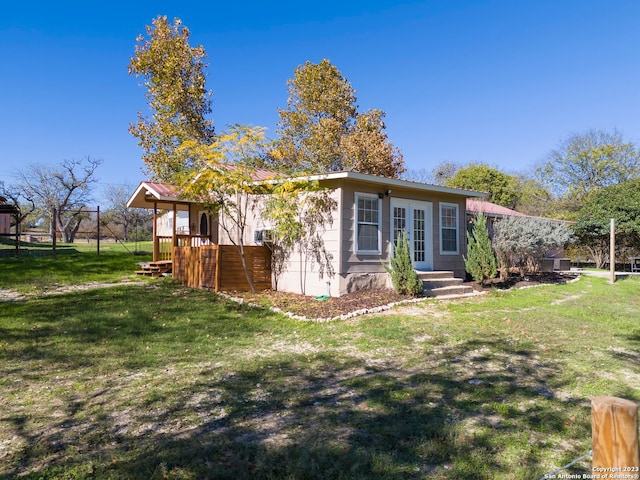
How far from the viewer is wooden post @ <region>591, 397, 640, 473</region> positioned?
1554 mm

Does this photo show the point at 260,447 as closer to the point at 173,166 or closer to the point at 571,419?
the point at 571,419

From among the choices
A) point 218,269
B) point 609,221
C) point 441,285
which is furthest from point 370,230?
point 609,221

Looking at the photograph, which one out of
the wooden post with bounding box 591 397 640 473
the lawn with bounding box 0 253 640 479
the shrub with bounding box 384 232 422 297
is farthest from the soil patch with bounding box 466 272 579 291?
the wooden post with bounding box 591 397 640 473

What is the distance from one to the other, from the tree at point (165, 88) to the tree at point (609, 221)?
63.0ft

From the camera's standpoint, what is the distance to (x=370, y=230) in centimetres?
1080

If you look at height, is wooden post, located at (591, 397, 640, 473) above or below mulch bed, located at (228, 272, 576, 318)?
above

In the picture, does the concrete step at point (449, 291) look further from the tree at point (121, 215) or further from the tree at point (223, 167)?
the tree at point (121, 215)

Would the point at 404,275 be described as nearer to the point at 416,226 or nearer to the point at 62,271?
the point at 416,226

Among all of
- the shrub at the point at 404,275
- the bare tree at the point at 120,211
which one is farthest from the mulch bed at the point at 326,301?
the bare tree at the point at 120,211

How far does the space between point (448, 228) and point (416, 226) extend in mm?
1414

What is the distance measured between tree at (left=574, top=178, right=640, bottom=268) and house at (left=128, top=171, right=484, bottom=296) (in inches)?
426

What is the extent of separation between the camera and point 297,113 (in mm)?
22000

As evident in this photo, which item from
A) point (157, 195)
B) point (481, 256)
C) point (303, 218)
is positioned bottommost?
point (481, 256)

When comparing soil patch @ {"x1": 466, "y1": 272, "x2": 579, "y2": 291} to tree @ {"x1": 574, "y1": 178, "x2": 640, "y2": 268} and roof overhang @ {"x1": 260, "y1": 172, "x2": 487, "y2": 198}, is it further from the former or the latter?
tree @ {"x1": 574, "y1": 178, "x2": 640, "y2": 268}
